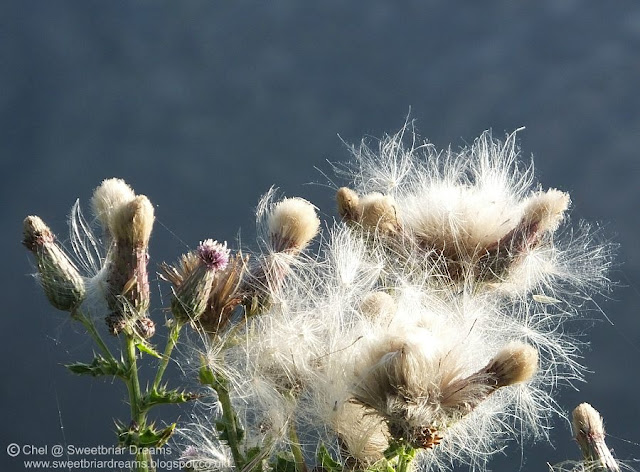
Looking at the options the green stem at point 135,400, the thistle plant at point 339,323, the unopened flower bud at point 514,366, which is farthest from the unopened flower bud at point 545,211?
the green stem at point 135,400

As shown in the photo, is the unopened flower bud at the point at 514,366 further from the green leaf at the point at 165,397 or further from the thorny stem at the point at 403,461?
the green leaf at the point at 165,397

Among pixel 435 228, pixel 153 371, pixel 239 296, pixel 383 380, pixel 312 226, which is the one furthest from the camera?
pixel 153 371

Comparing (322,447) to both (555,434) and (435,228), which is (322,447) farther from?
(555,434)

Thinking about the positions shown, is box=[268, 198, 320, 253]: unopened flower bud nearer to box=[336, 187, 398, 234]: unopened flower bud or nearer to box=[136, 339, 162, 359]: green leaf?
box=[336, 187, 398, 234]: unopened flower bud

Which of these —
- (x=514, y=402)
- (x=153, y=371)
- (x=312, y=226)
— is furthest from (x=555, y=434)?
(x=312, y=226)

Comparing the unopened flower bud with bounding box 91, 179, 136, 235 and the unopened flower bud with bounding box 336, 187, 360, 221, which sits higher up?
the unopened flower bud with bounding box 91, 179, 136, 235

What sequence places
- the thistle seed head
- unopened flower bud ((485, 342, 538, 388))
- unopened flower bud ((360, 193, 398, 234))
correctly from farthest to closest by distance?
unopened flower bud ((360, 193, 398, 234)) → the thistle seed head → unopened flower bud ((485, 342, 538, 388))

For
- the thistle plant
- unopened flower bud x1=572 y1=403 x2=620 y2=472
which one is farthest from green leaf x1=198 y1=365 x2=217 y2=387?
unopened flower bud x1=572 y1=403 x2=620 y2=472
